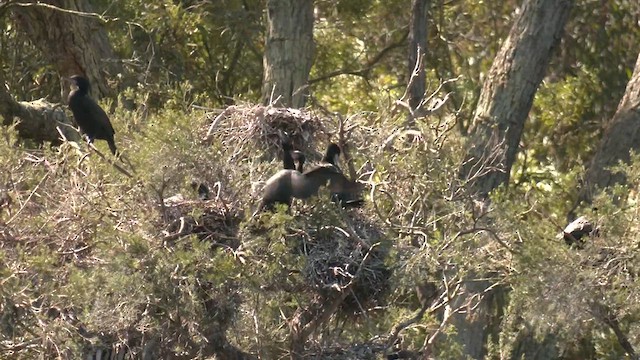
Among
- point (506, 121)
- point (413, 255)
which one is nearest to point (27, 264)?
point (413, 255)

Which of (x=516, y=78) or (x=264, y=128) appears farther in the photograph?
(x=516, y=78)

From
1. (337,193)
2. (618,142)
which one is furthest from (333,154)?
(618,142)

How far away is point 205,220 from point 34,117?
3999 mm

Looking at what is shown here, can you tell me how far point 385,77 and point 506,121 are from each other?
569cm

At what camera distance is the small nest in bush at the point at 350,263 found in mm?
9352

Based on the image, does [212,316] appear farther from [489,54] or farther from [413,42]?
[489,54]

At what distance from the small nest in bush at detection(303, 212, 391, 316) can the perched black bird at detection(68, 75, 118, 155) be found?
7.06 feet

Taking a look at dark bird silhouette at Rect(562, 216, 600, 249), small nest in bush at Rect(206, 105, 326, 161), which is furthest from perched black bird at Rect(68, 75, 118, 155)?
dark bird silhouette at Rect(562, 216, 600, 249)

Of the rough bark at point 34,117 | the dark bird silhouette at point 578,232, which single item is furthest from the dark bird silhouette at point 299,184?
the rough bark at point 34,117

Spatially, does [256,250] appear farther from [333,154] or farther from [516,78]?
[516,78]

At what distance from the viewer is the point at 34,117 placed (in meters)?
12.7

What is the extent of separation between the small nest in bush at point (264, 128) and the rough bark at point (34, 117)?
243cm

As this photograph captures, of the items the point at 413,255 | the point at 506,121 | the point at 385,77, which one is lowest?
the point at 385,77

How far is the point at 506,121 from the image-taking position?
1403 cm
